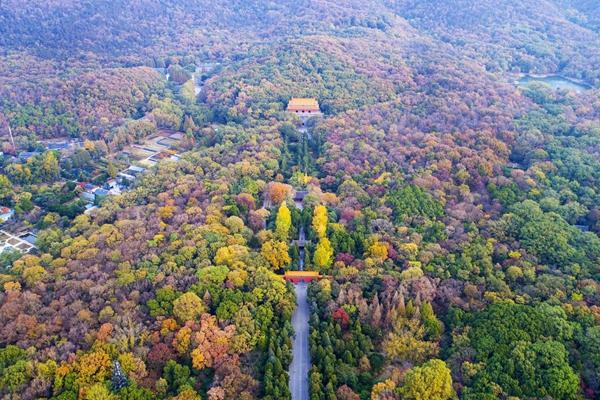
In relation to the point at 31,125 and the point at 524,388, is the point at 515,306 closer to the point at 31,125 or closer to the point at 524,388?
the point at 524,388

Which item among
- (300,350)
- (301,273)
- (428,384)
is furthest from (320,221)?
(428,384)

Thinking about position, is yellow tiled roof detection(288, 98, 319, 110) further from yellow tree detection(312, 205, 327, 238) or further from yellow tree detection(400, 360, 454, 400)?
yellow tree detection(400, 360, 454, 400)

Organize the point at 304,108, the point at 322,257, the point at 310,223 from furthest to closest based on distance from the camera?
the point at 304,108 → the point at 310,223 → the point at 322,257

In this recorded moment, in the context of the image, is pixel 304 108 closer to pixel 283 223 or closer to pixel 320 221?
pixel 320 221

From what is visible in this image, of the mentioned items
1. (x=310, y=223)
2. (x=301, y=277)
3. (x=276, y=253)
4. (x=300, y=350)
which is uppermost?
(x=276, y=253)

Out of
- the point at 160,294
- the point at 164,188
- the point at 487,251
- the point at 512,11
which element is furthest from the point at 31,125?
the point at 512,11

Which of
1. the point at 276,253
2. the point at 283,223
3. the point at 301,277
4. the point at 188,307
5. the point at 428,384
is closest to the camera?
the point at 428,384

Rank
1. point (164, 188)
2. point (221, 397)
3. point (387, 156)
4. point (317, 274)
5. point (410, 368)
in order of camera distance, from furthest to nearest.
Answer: point (387, 156) < point (164, 188) < point (317, 274) < point (410, 368) < point (221, 397)

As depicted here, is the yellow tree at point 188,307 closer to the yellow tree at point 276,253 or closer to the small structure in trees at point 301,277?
the yellow tree at point 276,253
